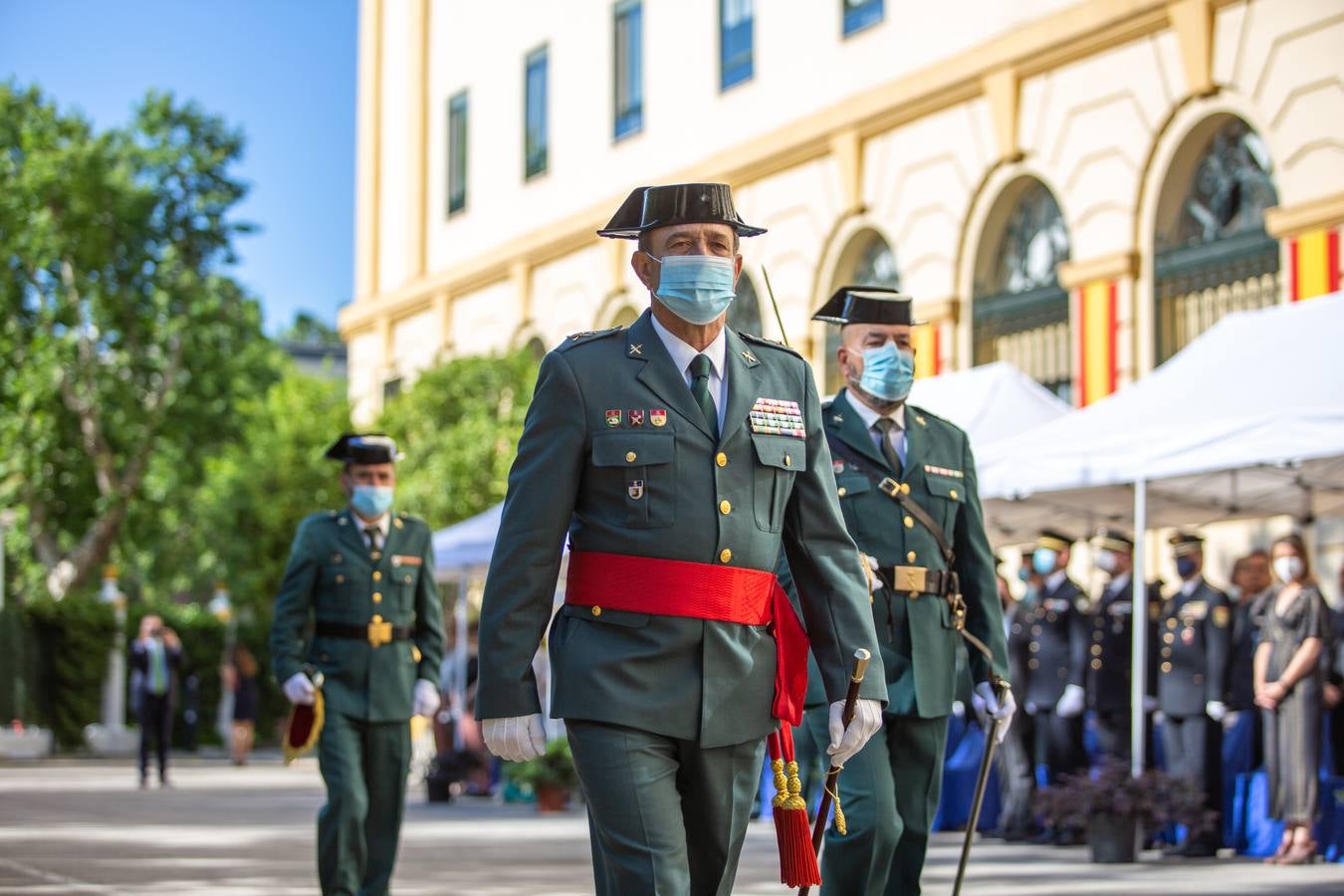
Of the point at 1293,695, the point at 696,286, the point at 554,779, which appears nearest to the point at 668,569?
the point at 696,286

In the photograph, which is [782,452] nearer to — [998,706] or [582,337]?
[582,337]

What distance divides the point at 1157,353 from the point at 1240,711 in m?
7.08

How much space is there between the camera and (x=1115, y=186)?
21.2 m

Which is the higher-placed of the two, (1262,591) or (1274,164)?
(1274,164)

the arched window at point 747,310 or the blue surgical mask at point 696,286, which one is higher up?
the arched window at point 747,310

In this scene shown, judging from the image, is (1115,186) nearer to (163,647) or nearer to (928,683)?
(163,647)

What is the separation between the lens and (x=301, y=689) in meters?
9.69

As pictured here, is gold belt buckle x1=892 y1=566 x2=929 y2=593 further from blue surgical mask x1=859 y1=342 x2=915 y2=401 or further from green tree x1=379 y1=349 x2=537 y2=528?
green tree x1=379 y1=349 x2=537 y2=528

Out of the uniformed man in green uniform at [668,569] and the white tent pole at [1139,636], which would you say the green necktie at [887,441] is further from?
the white tent pole at [1139,636]

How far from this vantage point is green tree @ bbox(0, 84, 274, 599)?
157 feet

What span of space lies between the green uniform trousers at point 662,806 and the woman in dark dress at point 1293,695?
28.1 ft

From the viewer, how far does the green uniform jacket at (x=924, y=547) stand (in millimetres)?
7648

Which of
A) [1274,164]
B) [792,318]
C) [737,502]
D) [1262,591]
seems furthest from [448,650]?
[737,502]

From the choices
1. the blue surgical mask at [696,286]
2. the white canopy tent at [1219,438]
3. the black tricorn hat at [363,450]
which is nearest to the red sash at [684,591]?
the blue surgical mask at [696,286]
